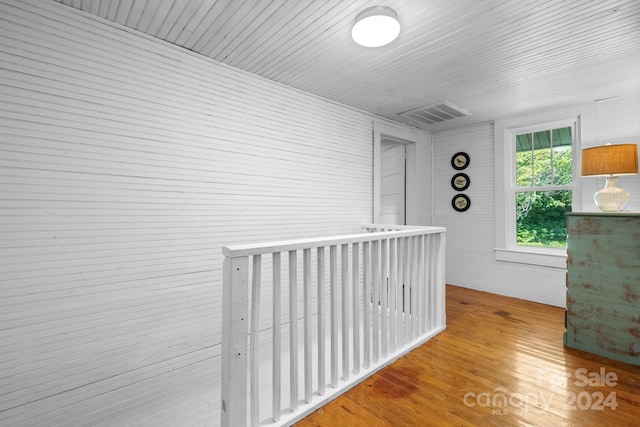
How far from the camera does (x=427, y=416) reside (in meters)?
1.82

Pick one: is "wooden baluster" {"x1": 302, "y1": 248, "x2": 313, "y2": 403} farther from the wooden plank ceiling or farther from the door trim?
the door trim

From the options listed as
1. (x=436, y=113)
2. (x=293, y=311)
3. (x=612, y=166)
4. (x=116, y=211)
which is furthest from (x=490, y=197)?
(x=116, y=211)

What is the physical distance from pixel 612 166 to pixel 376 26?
263 centimetres

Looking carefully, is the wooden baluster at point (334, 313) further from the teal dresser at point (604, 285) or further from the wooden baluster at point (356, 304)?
the teal dresser at point (604, 285)

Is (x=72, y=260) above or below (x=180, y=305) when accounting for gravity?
above

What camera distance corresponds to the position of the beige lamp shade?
265 centimetres

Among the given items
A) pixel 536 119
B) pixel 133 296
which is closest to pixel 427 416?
pixel 133 296

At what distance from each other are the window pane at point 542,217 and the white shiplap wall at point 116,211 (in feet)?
12.9

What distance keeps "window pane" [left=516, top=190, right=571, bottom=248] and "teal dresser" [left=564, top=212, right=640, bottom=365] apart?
165 centimetres

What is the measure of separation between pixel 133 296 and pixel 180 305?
15.2 inches

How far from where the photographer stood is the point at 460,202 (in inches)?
197

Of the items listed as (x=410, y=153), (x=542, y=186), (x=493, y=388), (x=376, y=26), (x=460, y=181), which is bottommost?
(x=493, y=388)

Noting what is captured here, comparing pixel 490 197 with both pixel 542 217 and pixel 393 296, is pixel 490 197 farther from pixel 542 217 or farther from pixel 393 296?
pixel 393 296

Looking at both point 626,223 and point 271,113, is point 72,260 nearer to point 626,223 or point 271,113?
point 271,113
